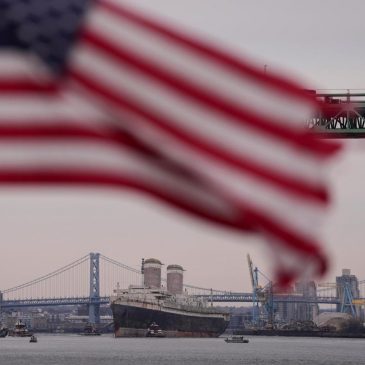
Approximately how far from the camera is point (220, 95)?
429cm

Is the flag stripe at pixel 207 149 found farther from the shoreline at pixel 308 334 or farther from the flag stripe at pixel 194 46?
the shoreline at pixel 308 334

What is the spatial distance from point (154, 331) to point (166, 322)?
8.64 ft

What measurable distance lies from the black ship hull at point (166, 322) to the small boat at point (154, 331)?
48 cm

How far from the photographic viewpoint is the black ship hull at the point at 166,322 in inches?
5477

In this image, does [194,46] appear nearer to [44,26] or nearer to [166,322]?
[44,26]

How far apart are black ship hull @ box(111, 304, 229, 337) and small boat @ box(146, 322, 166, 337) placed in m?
0.48

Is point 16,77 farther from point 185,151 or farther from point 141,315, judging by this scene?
point 141,315

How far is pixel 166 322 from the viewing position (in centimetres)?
14675

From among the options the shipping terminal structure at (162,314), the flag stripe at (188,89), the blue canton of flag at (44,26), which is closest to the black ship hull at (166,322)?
the shipping terminal structure at (162,314)

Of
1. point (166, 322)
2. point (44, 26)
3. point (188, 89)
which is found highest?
point (166, 322)

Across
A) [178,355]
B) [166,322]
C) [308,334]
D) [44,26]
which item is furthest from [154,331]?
[44,26]

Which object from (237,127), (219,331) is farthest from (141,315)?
(237,127)

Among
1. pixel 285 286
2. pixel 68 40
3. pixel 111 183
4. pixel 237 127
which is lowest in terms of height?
pixel 285 286

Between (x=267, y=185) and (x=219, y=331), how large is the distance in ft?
541
